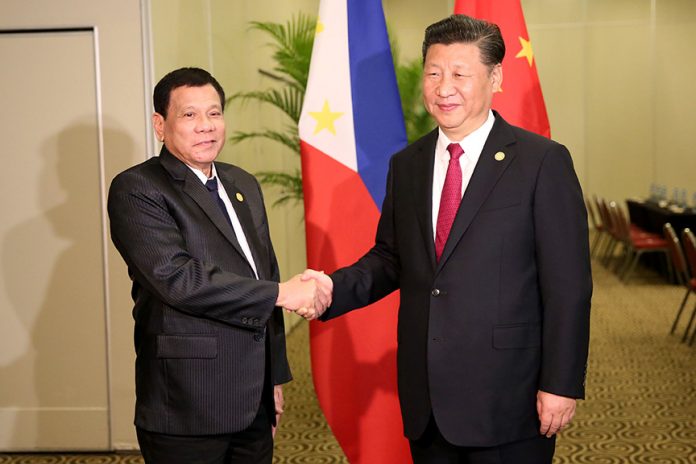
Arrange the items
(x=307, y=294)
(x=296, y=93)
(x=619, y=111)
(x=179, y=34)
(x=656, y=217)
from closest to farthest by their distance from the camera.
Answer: (x=307, y=294) < (x=179, y=34) < (x=296, y=93) < (x=656, y=217) < (x=619, y=111)

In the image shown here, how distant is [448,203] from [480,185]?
0.11m

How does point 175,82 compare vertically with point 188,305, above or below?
above

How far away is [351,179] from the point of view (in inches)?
133

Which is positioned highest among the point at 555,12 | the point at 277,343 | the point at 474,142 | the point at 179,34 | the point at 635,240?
the point at 555,12

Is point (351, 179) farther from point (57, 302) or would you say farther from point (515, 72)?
point (57, 302)

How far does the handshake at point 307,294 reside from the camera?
2.52 m

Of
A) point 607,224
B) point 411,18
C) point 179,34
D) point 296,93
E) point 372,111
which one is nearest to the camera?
point 372,111

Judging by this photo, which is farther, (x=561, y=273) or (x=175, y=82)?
(x=175, y=82)

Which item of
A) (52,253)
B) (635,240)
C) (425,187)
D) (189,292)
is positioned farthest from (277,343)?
(635,240)

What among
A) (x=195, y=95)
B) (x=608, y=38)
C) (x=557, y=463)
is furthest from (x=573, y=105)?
(x=195, y=95)

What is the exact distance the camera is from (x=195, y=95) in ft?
7.79

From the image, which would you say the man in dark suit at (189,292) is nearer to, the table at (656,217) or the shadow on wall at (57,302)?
the shadow on wall at (57,302)

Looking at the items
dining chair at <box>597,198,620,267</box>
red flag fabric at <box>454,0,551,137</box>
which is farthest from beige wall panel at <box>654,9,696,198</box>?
red flag fabric at <box>454,0,551,137</box>

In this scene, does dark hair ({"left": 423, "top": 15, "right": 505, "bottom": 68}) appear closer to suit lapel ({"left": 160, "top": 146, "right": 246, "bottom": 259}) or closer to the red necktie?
the red necktie
